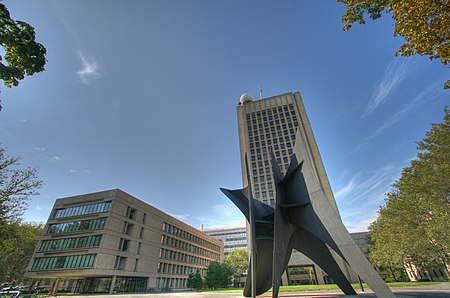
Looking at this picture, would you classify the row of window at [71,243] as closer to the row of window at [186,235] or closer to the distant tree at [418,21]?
the row of window at [186,235]

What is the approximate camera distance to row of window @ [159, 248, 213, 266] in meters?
47.4

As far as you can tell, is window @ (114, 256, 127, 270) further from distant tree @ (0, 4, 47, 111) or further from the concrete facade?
distant tree @ (0, 4, 47, 111)

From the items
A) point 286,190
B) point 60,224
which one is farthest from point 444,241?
point 60,224

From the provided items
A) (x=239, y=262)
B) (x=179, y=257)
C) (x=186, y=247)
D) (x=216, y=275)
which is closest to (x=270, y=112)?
(x=239, y=262)

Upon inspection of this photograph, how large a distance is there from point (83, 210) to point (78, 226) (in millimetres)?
2798

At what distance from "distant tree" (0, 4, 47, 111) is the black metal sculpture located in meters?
11.4

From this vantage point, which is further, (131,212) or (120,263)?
(131,212)

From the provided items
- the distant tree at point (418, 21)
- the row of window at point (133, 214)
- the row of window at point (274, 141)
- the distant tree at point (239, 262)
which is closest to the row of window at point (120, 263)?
the row of window at point (133, 214)

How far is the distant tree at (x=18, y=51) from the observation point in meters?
8.98

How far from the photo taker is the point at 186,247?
56.4 m

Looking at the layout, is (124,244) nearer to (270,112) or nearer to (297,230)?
(297,230)

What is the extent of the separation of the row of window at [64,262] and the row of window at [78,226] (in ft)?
14.1

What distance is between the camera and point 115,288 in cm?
3506

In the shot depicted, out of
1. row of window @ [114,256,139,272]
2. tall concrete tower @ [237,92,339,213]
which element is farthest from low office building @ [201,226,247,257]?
row of window @ [114,256,139,272]
